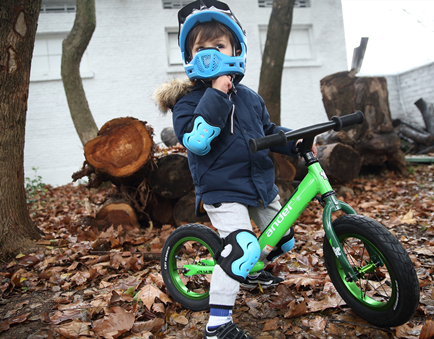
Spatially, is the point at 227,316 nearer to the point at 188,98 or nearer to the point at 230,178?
the point at 230,178

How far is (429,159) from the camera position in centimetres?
691

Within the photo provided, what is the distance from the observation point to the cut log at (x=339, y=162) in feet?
16.5

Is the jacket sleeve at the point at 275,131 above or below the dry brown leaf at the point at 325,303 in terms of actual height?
above

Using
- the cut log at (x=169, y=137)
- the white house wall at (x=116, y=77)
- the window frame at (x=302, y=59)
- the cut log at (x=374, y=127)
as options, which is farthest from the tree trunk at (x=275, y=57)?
the window frame at (x=302, y=59)

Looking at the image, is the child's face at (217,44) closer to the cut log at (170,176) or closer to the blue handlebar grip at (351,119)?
the blue handlebar grip at (351,119)

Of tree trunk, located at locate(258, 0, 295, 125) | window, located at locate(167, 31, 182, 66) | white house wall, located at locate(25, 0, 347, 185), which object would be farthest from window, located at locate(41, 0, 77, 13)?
tree trunk, located at locate(258, 0, 295, 125)

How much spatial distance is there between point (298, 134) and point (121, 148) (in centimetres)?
241

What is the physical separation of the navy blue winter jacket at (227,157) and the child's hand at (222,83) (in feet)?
0.17

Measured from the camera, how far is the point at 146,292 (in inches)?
86.3

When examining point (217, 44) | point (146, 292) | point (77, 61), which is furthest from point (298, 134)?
point (77, 61)

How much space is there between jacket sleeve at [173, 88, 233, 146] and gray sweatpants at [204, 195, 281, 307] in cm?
46

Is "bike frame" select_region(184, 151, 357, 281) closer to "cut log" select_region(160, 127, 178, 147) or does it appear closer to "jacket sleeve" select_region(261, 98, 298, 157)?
"jacket sleeve" select_region(261, 98, 298, 157)

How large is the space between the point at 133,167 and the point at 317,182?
2.27 meters

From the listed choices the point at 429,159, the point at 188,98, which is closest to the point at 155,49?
the point at 429,159
